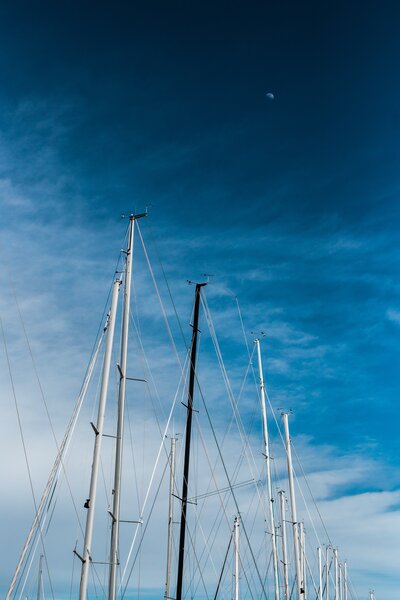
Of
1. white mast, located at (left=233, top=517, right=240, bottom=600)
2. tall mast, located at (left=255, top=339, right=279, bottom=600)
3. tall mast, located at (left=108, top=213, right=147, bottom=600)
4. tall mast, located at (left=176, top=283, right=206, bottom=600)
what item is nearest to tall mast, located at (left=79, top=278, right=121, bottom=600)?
tall mast, located at (left=108, top=213, right=147, bottom=600)

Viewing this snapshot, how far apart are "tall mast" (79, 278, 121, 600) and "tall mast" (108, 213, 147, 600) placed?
56 centimetres

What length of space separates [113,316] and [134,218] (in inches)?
190

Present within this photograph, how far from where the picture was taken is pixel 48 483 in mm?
25297

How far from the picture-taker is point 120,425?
918 inches

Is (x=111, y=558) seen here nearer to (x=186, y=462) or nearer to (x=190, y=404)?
(x=186, y=462)

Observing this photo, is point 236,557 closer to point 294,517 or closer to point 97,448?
point 294,517

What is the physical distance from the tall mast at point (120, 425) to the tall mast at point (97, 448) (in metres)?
0.56

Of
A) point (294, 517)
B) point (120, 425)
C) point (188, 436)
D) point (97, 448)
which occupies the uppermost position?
point (188, 436)

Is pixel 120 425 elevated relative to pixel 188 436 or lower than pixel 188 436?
lower

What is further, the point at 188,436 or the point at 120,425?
the point at 188,436

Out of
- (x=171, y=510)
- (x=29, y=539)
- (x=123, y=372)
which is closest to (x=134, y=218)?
(x=123, y=372)

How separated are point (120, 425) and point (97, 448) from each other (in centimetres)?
121

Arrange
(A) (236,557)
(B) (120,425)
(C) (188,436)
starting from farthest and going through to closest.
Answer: (A) (236,557) < (C) (188,436) < (B) (120,425)

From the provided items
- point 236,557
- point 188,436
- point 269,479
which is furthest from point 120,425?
point 236,557
